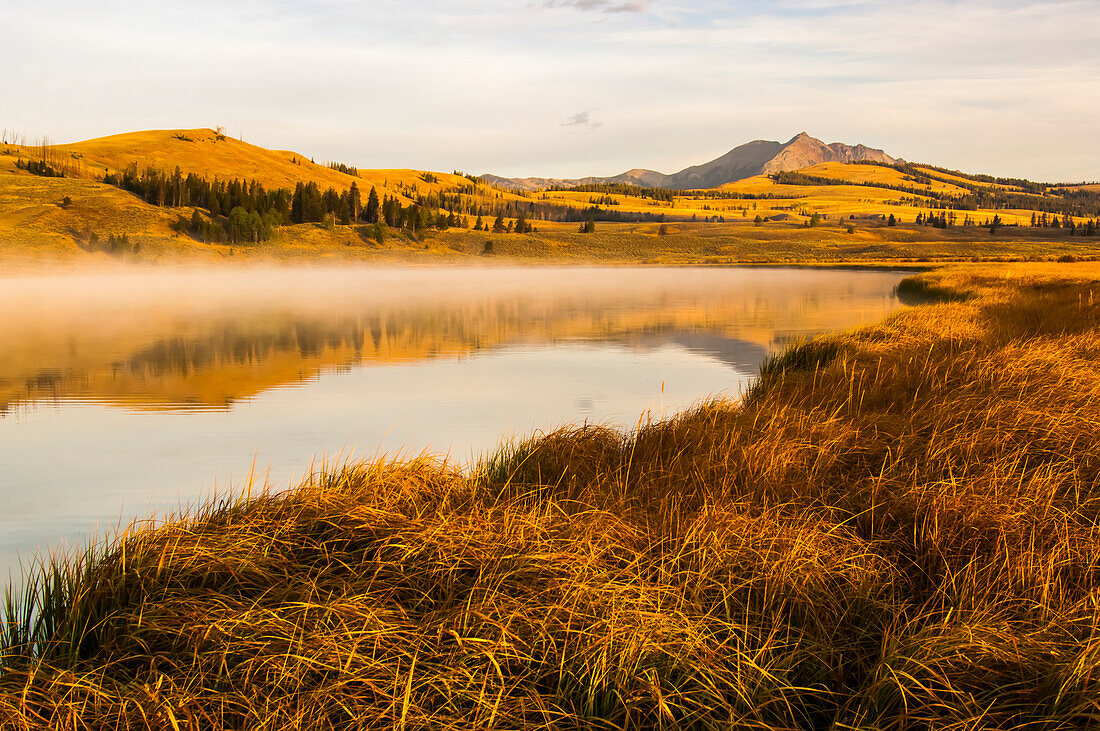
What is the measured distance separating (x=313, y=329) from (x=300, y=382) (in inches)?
373

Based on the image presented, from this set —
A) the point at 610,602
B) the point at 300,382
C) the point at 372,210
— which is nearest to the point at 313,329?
the point at 300,382

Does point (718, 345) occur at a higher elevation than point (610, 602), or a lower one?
lower

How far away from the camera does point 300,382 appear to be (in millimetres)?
15539

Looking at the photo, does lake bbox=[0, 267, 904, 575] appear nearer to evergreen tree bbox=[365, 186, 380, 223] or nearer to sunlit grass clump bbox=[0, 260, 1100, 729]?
sunlit grass clump bbox=[0, 260, 1100, 729]

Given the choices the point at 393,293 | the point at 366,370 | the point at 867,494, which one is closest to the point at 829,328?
the point at 366,370

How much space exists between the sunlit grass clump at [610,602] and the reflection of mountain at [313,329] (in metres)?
9.27

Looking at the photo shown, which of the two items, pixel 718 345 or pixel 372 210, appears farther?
pixel 372 210

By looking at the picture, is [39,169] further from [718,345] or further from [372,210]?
[718,345]

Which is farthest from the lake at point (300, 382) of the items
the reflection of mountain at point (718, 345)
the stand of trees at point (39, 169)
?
the stand of trees at point (39, 169)

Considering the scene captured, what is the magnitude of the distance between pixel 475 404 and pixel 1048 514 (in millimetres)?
9159

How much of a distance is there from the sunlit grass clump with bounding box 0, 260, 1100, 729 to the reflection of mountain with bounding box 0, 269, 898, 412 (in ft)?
30.4

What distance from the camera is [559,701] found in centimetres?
349

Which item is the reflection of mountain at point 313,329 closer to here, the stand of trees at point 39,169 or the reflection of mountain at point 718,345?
the reflection of mountain at point 718,345

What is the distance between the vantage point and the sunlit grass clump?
3.43 meters
